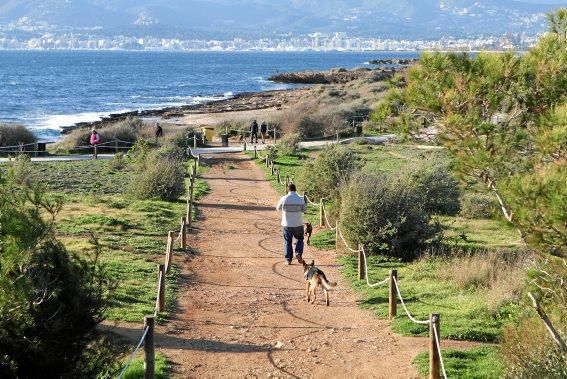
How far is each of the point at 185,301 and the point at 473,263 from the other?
15.1 feet

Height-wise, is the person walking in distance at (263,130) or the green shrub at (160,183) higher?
the green shrub at (160,183)

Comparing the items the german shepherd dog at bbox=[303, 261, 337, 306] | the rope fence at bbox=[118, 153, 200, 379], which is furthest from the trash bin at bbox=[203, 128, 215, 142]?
the german shepherd dog at bbox=[303, 261, 337, 306]

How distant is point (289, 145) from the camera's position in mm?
36375

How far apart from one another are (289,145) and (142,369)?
89.8ft

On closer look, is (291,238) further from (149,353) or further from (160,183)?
(160,183)

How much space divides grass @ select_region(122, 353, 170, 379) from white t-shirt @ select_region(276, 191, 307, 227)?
522 cm

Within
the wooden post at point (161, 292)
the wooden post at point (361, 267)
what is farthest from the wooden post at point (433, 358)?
the wooden post at point (361, 267)

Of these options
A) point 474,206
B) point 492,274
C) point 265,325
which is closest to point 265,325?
point 265,325

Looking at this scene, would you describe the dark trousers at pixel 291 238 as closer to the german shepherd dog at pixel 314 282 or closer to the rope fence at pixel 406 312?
the rope fence at pixel 406 312

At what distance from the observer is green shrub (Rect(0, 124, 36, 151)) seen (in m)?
37.3

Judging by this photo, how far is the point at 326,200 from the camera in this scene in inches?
937

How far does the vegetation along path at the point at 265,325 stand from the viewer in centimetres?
996

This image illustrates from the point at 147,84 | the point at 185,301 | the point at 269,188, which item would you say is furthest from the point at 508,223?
the point at 147,84

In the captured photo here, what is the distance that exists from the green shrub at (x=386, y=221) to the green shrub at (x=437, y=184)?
15.7ft
